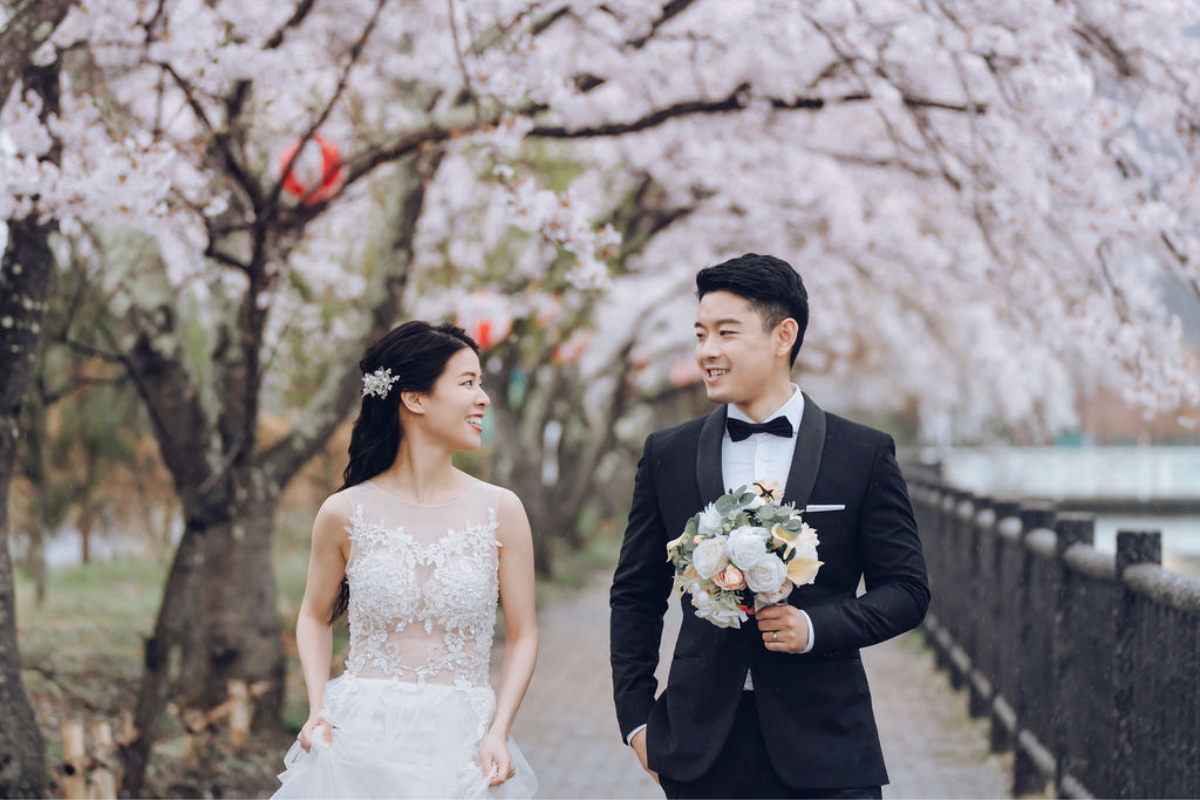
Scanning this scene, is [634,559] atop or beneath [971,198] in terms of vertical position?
beneath

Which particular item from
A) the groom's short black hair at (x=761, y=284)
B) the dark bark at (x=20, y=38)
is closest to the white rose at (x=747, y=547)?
the groom's short black hair at (x=761, y=284)

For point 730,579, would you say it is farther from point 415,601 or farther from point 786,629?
point 415,601

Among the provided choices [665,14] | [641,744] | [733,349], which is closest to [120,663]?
[665,14]

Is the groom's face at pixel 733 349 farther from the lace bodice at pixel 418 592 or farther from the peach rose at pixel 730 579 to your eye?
the lace bodice at pixel 418 592

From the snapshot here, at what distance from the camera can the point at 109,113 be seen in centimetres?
709

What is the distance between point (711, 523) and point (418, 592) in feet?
3.28

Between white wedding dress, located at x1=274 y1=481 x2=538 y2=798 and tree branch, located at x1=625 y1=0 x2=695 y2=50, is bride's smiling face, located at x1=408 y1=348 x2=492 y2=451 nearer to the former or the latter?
white wedding dress, located at x1=274 y1=481 x2=538 y2=798

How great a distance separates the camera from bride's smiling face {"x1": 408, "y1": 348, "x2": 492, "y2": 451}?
3990 mm

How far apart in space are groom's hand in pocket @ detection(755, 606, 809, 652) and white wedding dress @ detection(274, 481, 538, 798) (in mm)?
936

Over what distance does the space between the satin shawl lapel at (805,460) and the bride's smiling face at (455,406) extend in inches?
36.6

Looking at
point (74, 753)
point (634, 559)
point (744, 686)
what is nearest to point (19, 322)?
point (74, 753)

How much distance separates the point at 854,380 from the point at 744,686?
38467mm

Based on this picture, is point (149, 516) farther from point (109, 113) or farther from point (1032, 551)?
point (1032, 551)

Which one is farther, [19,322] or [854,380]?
[854,380]
